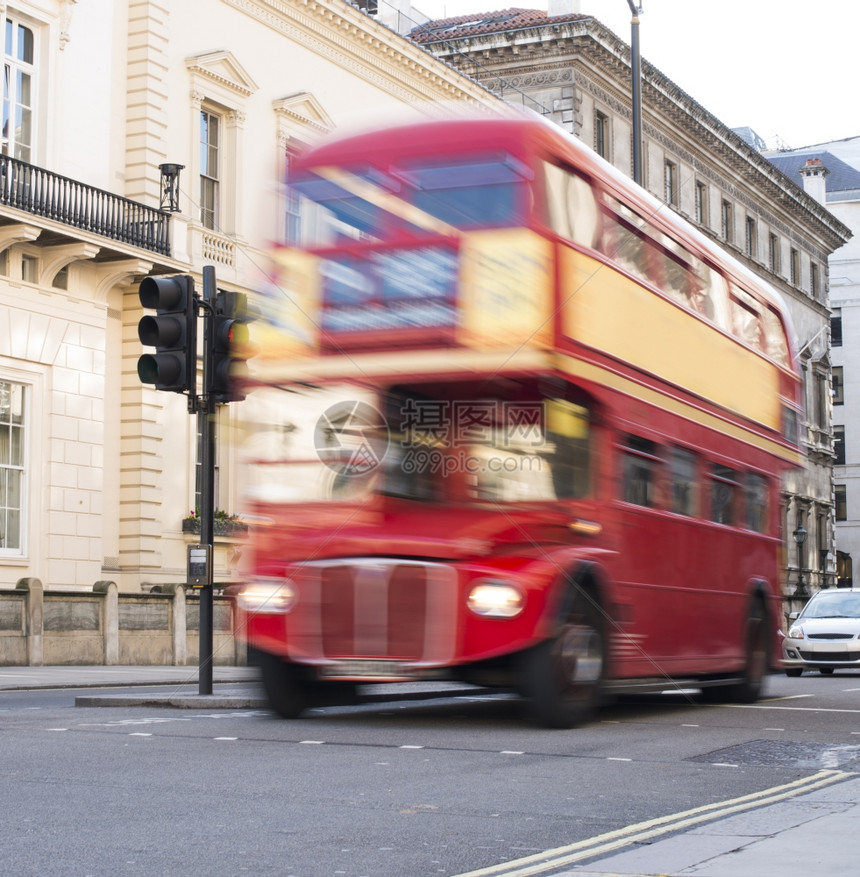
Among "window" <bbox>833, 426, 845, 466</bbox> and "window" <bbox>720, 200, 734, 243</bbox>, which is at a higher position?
"window" <bbox>720, 200, 734, 243</bbox>

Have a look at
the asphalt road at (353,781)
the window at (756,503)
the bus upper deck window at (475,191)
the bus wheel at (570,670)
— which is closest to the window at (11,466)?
the asphalt road at (353,781)

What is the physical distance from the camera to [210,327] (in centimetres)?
1380

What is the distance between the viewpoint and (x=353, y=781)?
8336 millimetres

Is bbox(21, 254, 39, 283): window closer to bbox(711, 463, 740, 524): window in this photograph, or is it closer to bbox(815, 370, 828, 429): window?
bbox(711, 463, 740, 524): window

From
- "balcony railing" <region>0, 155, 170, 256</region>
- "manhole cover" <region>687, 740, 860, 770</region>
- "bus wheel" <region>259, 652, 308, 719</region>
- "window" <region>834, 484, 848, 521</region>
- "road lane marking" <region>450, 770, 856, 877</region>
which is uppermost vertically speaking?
"balcony railing" <region>0, 155, 170, 256</region>

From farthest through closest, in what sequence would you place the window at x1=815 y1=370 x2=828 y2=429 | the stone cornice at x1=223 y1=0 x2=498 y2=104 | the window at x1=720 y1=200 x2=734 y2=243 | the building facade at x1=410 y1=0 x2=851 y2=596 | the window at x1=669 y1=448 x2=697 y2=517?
the window at x1=815 y1=370 x2=828 y2=429 → the window at x1=720 y1=200 x2=734 y2=243 → the building facade at x1=410 y1=0 x2=851 y2=596 → the stone cornice at x1=223 y1=0 x2=498 y2=104 → the window at x1=669 y1=448 x2=697 y2=517

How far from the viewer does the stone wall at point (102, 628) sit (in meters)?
22.5

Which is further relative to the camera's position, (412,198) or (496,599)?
(412,198)

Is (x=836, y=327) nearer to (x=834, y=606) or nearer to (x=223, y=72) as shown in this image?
(x=223, y=72)

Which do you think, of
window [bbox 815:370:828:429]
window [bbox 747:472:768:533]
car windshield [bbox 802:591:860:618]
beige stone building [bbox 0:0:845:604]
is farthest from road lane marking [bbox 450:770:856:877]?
window [bbox 815:370:828:429]

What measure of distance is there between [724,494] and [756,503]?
1362 millimetres

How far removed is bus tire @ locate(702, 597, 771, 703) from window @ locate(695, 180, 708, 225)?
3918cm

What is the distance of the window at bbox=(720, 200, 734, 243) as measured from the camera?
56719 mm

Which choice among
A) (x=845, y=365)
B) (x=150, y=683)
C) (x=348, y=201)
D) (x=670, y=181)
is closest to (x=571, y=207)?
(x=348, y=201)
